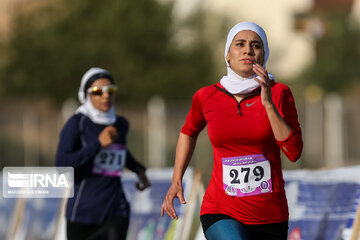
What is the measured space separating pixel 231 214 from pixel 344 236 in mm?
2023

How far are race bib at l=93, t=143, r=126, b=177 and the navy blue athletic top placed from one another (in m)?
0.03

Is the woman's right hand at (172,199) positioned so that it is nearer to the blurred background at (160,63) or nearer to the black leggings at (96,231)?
the black leggings at (96,231)

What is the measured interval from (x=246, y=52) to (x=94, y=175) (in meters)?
2.13

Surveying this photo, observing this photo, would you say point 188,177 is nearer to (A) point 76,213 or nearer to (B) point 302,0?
(A) point 76,213

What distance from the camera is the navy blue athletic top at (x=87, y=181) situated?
5848 mm

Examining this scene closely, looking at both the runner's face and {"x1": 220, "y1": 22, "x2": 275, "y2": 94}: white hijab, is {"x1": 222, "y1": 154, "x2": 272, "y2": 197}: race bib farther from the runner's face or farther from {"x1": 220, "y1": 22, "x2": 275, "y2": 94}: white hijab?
the runner's face

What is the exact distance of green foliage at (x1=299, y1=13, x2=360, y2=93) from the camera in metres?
40.0

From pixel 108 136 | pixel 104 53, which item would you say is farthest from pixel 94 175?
pixel 104 53

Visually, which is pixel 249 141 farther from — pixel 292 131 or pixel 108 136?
pixel 108 136

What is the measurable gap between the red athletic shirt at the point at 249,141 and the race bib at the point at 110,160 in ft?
5.66

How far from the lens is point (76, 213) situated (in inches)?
231

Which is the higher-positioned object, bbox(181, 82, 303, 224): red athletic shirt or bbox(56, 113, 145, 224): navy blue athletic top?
bbox(181, 82, 303, 224): red athletic shirt

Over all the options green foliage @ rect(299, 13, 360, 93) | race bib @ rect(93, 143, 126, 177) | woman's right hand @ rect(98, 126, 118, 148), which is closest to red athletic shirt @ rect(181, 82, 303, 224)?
woman's right hand @ rect(98, 126, 118, 148)

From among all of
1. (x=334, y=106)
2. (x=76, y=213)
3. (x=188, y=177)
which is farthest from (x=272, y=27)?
(x=76, y=213)
